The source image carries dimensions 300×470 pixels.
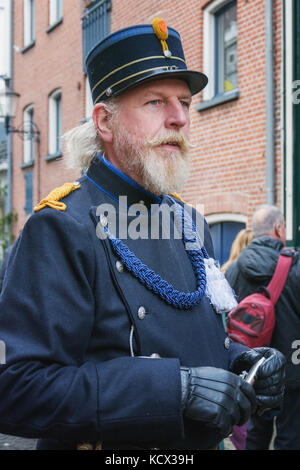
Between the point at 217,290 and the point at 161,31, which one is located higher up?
the point at 161,31

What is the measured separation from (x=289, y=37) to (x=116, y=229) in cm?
576

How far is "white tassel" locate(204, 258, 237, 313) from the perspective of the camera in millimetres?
2096

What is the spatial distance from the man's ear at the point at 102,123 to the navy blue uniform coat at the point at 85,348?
33 cm

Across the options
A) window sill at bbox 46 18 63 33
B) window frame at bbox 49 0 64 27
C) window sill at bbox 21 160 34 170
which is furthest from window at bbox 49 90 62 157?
window frame at bbox 49 0 64 27

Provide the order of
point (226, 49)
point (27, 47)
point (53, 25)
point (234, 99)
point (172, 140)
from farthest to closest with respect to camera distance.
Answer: point (27, 47) → point (53, 25) → point (226, 49) → point (234, 99) → point (172, 140)

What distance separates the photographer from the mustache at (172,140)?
1971 millimetres

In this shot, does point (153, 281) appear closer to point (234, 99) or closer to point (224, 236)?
point (234, 99)

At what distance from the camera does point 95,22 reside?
11.8 m

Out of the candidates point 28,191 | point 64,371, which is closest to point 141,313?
point 64,371

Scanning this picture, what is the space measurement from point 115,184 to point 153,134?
0.71 feet

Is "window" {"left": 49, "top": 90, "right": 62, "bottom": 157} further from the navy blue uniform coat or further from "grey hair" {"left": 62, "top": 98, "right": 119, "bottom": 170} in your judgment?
the navy blue uniform coat

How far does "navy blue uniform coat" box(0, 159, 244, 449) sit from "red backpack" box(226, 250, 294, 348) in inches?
81.7

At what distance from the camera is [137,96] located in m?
2.01

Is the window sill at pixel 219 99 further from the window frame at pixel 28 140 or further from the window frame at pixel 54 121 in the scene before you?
the window frame at pixel 28 140
